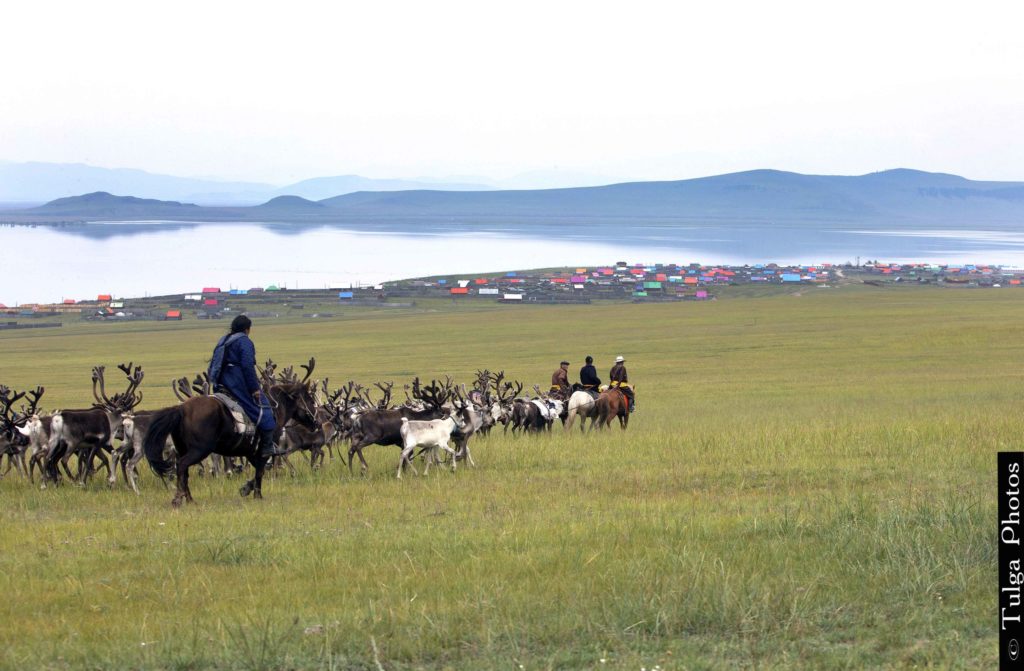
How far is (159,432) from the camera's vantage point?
13.5 m

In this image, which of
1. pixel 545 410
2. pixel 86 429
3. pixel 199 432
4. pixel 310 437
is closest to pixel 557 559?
pixel 199 432

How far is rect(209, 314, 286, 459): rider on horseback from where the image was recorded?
14.0 m

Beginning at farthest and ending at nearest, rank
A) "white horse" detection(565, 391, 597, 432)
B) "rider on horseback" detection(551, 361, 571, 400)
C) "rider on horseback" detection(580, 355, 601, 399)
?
"rider on horseback" detection(551, 361, 571, 400), "rider on horseback" detection(580, 355, 601, 399), "white horse" detection(565, 391, 597, 432)

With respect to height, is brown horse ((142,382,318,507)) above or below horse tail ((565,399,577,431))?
above

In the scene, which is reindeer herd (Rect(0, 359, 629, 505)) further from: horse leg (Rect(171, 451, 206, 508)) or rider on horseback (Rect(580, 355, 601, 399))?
rider on horseback (Rect(580, 355, 601, 399))

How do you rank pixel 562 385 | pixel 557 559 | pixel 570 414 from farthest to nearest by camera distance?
pixel 562 385, pixel 570 414, pixel 557 559

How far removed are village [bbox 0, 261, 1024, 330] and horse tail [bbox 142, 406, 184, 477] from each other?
81.3m

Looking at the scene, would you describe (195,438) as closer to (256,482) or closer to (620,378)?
(256,482)

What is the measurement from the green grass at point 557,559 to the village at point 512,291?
80756 millimetres

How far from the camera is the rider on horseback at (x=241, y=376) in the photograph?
1395 centimetres

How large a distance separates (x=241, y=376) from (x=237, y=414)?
1.51 feet

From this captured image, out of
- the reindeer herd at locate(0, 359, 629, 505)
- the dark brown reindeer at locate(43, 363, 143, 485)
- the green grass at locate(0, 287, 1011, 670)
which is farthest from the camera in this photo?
the dark brown reindeer at locate(43, 363, 143, 485)

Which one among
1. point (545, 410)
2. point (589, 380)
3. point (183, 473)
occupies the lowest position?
point (545, 410)

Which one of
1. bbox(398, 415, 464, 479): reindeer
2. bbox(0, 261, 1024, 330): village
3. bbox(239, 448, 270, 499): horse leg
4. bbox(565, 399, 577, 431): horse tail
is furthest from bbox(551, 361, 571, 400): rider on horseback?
bbox(0, 261, 1024, 330): village
